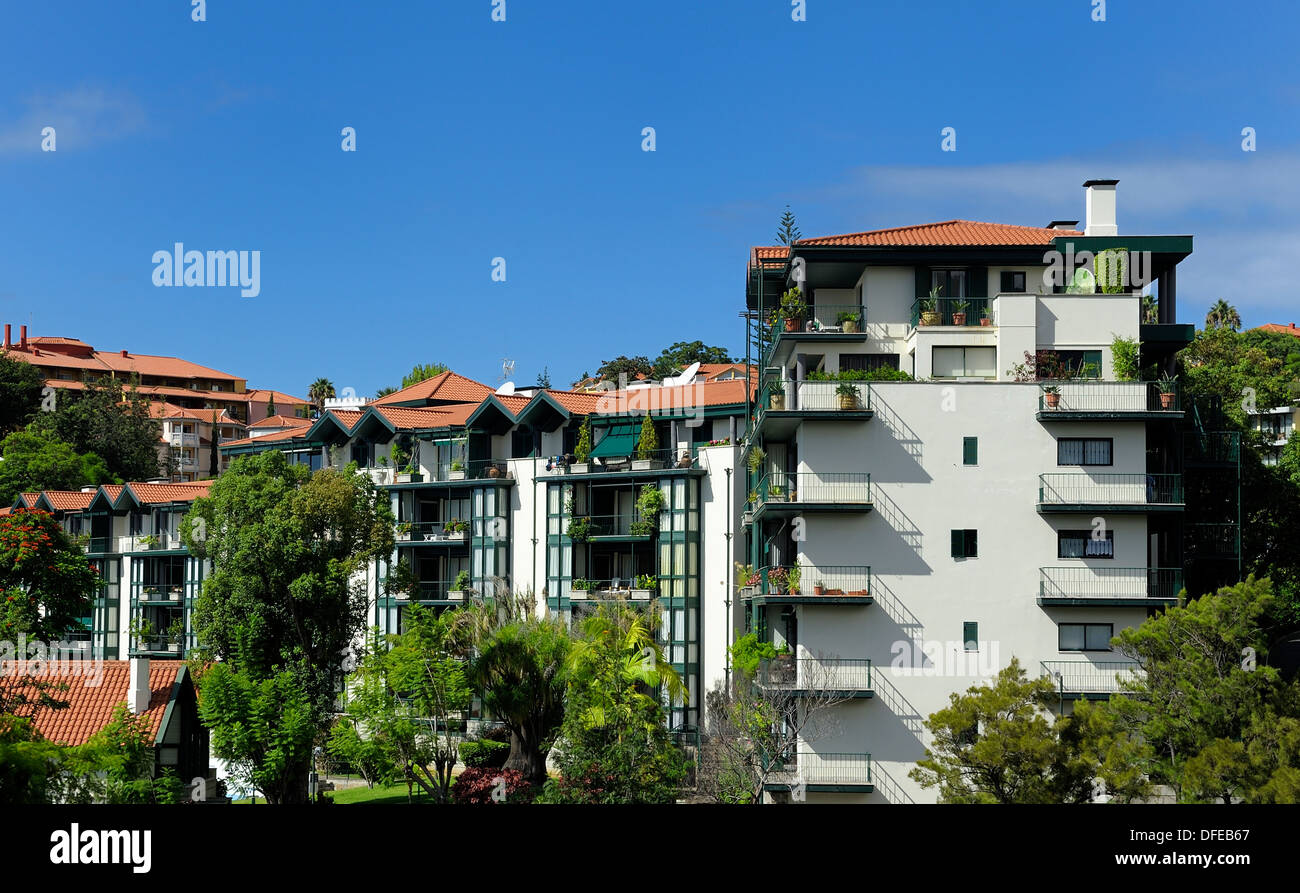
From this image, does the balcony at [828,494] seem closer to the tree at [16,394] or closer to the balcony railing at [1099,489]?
the balcony railing at [1099,489]

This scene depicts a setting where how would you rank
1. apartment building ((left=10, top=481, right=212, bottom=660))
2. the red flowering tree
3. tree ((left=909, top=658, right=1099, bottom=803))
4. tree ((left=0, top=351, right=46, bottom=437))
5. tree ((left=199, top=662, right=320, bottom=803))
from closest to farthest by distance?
tree ((left=909, top=658, right=1099, bottom=803)), the red flowering tree, tree ((left=199, top=662, right=320, bottom=803)), apartment building ((left=10, top=481, right=212, bottom=660)), tree ((left=0, top=351, right=46, bottom=437))

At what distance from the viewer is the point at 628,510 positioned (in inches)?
2662

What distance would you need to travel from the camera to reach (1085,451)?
4866cm

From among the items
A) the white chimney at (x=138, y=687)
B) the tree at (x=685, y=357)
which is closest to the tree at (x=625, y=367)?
the tree at (x=685, y=357)

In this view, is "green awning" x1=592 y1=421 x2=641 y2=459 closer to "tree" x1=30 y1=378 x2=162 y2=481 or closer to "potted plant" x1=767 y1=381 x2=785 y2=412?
"potted plant" x1=767 y1=381 x2=785 y2=412

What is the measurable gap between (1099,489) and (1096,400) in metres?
3.07

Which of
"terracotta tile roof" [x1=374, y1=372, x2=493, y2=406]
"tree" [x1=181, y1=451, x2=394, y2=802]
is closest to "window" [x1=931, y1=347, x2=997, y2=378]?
"tree" [x1=181, y1=451, x2=394, y2=802]

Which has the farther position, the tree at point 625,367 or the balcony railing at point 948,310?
the tree at point 625,367

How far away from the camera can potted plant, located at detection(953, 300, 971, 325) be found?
167 ft

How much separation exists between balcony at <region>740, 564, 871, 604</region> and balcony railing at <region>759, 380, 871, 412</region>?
547 cm

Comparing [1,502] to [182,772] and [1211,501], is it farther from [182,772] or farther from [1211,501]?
[1211,501]

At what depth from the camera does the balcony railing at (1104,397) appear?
48.1m

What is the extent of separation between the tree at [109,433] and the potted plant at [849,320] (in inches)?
3621
